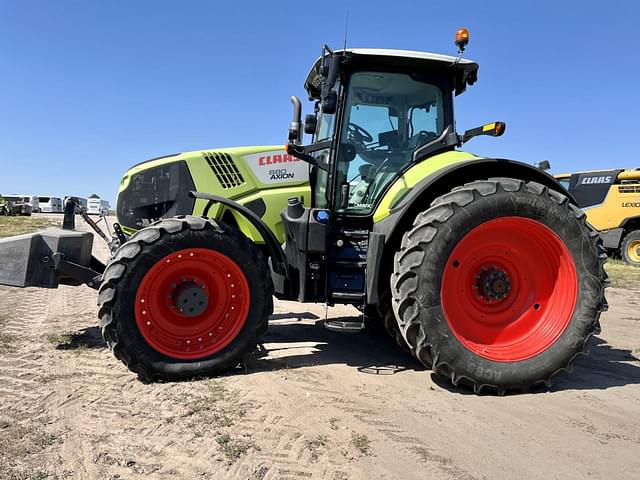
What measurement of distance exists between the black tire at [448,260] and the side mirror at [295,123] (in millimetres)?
1162

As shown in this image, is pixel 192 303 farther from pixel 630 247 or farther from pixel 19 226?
pixel 19 226

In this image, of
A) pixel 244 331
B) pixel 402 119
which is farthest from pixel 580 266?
pixel 244 331

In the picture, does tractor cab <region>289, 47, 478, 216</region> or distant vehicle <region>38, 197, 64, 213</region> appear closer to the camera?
tractor cab <region>289, 47, 478, 216</region>

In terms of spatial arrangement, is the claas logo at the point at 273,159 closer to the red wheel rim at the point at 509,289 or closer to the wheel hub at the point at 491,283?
the red wheel rim at the point at 509,289

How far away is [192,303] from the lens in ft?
12.4

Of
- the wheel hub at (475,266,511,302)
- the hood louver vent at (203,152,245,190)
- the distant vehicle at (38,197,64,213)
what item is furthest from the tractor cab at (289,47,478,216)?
the distant vehicle at (38,197,64,213)

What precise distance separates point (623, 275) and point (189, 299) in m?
11.8

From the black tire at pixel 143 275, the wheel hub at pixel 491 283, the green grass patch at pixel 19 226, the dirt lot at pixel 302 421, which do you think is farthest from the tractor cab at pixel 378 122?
the green grass patch at pixel 19 226

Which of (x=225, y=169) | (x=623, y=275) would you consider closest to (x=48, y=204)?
(x=623, y=275)

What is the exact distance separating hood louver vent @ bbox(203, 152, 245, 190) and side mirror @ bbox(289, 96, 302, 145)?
0.75m

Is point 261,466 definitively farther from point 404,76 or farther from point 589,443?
point 404,76

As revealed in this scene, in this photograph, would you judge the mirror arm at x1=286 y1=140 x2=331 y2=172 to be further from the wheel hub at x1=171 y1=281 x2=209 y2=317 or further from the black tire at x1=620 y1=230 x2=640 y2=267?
the black tire at x1=620 y1=230 x2=640 y2=267

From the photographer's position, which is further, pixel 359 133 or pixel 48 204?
pixel 48 204

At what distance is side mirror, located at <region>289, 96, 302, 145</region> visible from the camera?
12.7 feet
